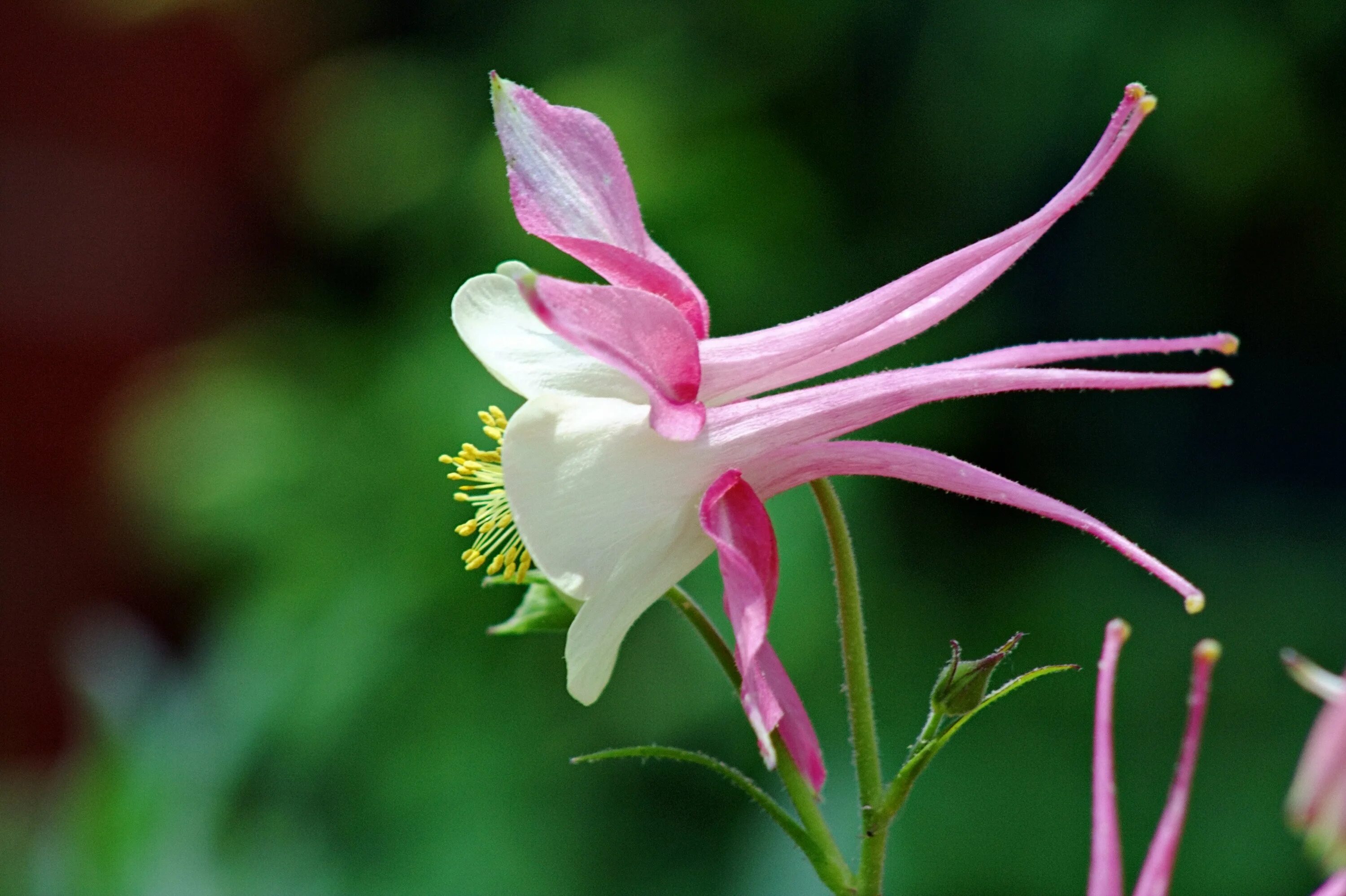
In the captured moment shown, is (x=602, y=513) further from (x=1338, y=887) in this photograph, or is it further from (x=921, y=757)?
(x=1338, y=887)

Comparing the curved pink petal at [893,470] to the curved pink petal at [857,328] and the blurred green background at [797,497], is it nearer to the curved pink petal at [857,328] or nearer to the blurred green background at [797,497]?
the curved pink petal at [857,328]

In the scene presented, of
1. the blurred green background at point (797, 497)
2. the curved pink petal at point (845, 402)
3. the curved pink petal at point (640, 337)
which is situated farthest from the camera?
the blurred green background at point (797, 497)

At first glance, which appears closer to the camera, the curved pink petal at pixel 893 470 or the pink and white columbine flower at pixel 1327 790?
the pink and white columbine flower at pixel 1327 790

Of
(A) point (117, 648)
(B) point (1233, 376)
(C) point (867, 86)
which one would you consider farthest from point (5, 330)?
(B) point (1233, 376)

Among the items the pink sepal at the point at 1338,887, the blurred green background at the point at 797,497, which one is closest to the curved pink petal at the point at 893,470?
the pink sepal at the point at 1338,887

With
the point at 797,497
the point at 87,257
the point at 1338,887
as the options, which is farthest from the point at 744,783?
the point at 87,257

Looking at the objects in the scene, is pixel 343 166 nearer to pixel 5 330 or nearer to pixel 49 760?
pixel 5 330

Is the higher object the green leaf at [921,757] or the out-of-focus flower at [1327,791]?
the out-of-focus flower at [1327,791]
